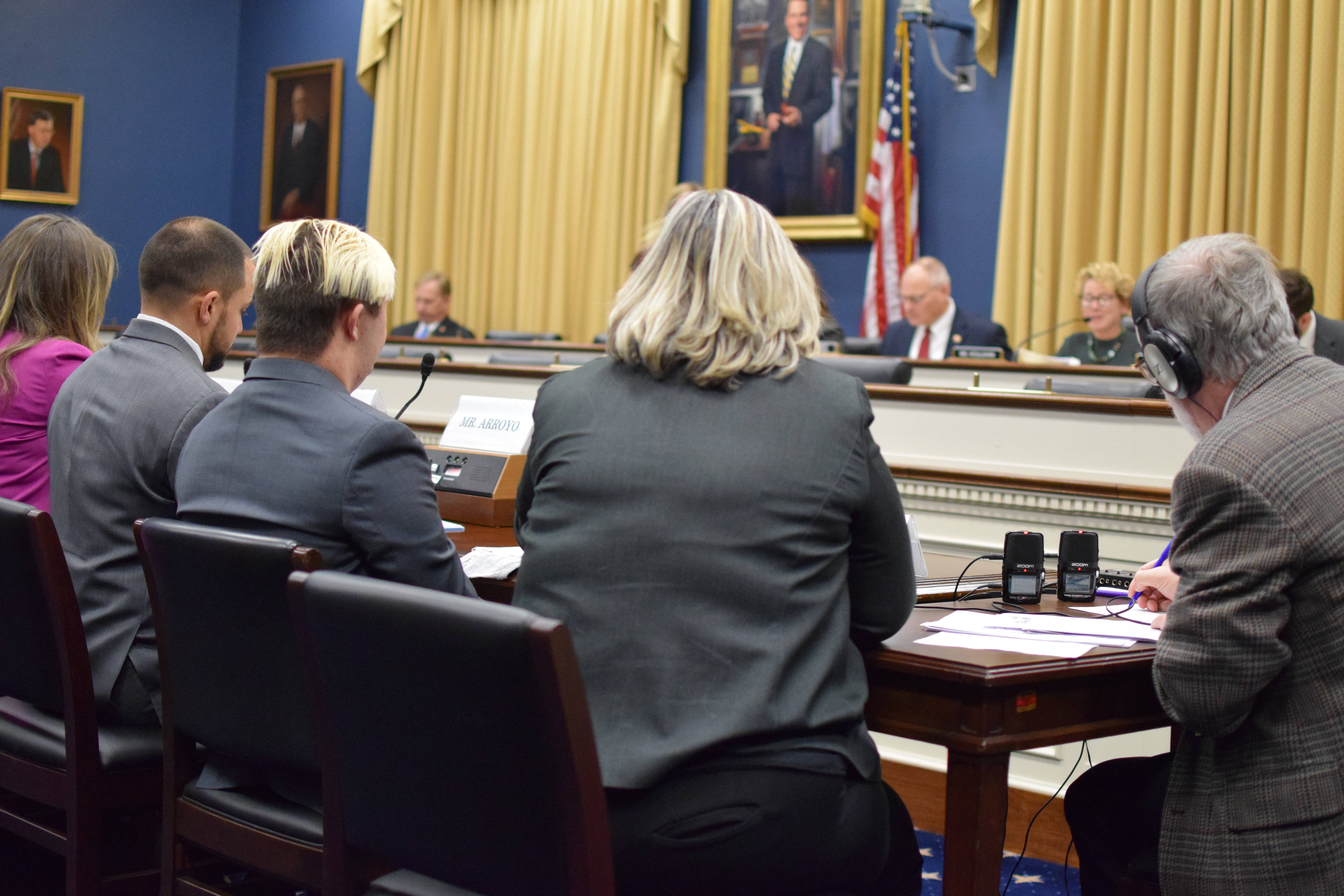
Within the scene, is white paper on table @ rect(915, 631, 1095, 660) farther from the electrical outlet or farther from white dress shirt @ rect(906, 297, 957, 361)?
the electrical outlet

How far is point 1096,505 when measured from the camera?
348 centimetres

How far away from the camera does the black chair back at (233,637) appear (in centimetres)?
166

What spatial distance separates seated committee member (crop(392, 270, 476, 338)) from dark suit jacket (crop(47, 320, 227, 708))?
21.8 feet

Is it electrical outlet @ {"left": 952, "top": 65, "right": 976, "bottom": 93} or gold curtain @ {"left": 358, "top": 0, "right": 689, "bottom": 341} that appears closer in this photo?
electrical outlet @ {"left": 952, "top": 65, "right": 976, "bottom": 93}

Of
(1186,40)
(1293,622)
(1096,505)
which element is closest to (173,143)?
(1186,40)

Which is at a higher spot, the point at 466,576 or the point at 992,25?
the point at 992,25

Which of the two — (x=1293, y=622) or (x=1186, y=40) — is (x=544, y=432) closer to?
(x=1293, y=622)

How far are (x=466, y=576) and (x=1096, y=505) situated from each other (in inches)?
80.7

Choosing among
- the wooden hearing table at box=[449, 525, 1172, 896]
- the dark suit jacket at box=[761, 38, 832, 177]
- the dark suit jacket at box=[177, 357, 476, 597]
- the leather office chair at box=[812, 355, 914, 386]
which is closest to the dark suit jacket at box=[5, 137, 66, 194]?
the dark suit jacket at box=[761, 38, 832, 177]

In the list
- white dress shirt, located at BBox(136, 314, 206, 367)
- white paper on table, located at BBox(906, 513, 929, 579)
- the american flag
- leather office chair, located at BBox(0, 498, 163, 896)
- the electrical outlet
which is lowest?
leather office chair, located at BBox(0, 498, 163, 896)

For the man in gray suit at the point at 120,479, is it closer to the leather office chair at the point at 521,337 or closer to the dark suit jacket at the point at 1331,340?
the dark suit jacket at the point at 1331,340

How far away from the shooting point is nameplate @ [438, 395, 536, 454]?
3.12 m

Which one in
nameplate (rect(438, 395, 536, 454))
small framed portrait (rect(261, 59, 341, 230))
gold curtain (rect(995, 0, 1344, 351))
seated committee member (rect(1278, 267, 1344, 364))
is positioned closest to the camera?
nameplate (rect(438, 395, 536, 454))

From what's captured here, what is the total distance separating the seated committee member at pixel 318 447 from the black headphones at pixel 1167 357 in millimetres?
1028
